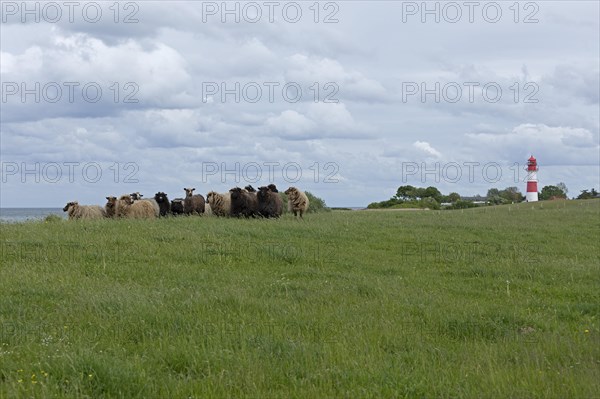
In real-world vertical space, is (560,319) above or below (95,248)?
below

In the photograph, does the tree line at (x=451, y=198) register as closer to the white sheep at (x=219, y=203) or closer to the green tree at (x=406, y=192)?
the green tree at (x=406, y=192)

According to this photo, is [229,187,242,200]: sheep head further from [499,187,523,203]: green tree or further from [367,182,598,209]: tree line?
[499,187,523,203]: green tree

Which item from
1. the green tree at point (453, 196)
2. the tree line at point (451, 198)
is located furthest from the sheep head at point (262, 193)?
the green tree at point (453, 196)

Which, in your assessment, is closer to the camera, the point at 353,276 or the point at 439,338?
the point at 439,338

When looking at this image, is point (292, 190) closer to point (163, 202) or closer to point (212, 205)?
point (212, 205)

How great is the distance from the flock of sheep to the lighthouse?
1928 inches

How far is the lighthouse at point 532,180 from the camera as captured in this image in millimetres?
74188

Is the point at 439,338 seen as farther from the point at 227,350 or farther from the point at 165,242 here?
the point at 165,242

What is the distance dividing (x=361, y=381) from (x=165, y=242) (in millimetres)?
11262

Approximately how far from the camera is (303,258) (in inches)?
643

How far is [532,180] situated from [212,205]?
174 ft

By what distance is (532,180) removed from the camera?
7481 cm

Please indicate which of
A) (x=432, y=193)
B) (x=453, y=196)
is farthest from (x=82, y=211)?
(x=453, y=196)

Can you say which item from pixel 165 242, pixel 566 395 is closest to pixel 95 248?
pixel 165 242
